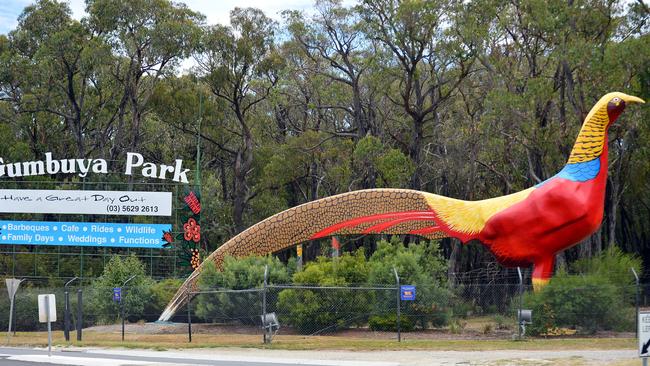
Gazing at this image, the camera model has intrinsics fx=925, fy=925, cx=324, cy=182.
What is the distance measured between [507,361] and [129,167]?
1065 inches

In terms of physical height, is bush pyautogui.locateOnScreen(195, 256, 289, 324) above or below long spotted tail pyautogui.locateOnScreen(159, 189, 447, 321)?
below

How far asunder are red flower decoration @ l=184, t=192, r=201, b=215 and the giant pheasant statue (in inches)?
412

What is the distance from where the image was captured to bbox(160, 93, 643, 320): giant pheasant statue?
2639 cm

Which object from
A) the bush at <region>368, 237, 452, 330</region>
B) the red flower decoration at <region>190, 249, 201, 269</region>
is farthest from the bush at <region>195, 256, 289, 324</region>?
the red flower decoration at <region>190, 249, 201, 269</region>

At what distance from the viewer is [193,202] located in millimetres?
41062

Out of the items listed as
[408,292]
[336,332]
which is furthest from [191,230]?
[408,292]

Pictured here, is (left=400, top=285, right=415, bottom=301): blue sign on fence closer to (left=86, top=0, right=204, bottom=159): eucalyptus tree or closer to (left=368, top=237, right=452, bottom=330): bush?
(left=368, top=237, right=452, bottom=330): bush

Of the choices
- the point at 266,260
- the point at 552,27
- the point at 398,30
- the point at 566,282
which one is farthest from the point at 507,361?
the point at 398,30

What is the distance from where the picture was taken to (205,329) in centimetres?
2909

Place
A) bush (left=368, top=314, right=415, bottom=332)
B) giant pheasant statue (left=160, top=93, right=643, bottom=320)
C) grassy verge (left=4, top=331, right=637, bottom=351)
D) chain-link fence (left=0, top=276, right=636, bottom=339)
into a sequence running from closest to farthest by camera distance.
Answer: grassy verge (left=4, top=331, right=637, bottom=351), chain-link fence (left=0, top=276, right=636, bottom=339), giant pheasant statue (left=160, top=93, right=643, bottom=320), bush (left=368, top=314, right=415, bottom=332)

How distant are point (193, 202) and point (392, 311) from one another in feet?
52.8

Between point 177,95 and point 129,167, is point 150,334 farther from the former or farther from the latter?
point 177,95

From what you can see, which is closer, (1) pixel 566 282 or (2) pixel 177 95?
(1) pixel 566 282

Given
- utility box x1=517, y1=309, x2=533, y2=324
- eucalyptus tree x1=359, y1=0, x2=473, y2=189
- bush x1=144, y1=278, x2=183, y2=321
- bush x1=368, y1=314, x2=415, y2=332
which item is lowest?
bush x1=368, y1=314, x2=415, y2=332
